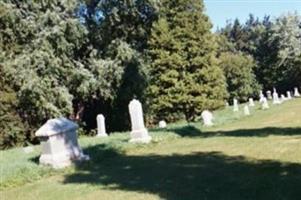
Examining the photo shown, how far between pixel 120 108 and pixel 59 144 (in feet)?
81.4

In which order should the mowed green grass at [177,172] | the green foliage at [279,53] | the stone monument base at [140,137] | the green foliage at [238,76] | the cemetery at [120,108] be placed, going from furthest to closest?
the green foliage at [279,53], the green foliage at [238,76], the stone monument base at [140,137], the cemetery at [120,108], the mowed green grass at [177,172]

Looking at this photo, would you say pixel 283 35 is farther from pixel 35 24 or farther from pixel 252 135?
pixel 252 135

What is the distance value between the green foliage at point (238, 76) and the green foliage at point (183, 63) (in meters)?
41.1

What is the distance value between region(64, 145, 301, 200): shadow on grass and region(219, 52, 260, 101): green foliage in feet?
208

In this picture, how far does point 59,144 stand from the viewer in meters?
16.7

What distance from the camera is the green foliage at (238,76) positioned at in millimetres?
79250

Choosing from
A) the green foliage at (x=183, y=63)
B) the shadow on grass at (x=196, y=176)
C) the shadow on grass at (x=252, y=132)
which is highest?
the green foliage at (x=183, y=63)

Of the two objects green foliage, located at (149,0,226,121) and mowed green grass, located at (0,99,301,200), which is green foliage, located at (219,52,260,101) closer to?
green foliage, located at (149,0,226,121)

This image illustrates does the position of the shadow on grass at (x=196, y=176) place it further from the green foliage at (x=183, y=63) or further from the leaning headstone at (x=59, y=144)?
the green foliage at (x=183, y=63)

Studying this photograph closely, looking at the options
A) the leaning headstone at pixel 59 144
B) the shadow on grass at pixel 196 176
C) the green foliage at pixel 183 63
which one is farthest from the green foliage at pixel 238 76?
the leaning headstone at pixel 59 144

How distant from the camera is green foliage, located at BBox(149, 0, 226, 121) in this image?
122 feet

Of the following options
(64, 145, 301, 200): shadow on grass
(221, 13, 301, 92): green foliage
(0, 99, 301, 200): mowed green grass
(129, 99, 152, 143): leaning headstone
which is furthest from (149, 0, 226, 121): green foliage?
(221, 13, 301, 92): green foliage

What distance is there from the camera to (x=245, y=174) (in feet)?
39.1

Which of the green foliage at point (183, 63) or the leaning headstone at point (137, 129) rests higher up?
the green foliage at point (183, 63)
